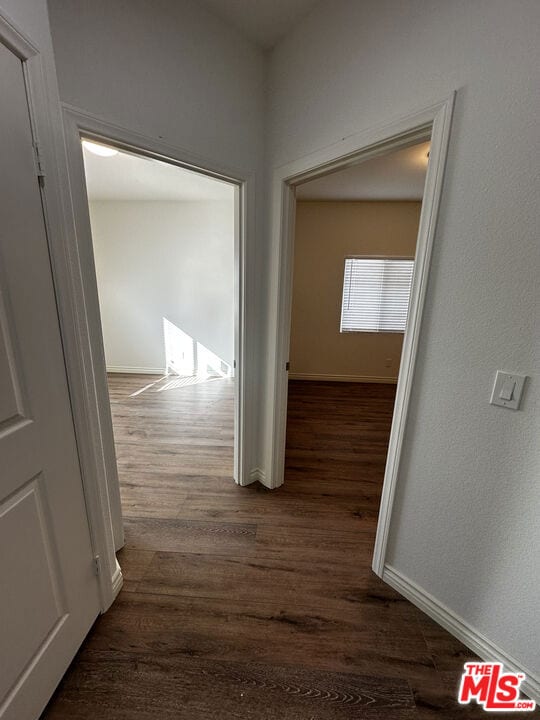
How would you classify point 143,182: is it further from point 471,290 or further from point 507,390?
point 507,390

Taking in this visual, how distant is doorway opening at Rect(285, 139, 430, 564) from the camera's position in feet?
10.8

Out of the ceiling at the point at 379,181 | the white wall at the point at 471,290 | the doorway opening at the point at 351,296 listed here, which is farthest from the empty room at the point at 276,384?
the doorway opening at the point at 351,296

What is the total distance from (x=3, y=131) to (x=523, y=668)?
95.2 inches

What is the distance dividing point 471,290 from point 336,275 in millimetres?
3542

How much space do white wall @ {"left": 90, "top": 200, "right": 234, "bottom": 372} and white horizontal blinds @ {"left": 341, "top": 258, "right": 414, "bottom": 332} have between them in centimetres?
189

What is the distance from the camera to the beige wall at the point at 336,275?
13.6ft

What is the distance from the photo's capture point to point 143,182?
348cm

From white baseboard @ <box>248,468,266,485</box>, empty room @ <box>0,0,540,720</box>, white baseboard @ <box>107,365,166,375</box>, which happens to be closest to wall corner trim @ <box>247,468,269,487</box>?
white baseboard @ <box>248,468,266,485</box>

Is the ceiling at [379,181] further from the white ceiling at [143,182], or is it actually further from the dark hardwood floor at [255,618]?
the dark hardwood floor at [255,618]

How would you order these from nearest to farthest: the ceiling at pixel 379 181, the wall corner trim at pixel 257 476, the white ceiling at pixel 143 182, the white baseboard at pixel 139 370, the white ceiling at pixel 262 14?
the white ceiling at pixel 262 14 < the wall corner trim at pixel 257 476 < the ceiling at pixel 379 181 < the white ceiling at pixel 143 182 < the white baseboard at pixel 139 370

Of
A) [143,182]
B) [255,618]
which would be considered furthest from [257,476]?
[143,182]

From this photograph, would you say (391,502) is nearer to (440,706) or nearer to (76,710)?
(440,706)

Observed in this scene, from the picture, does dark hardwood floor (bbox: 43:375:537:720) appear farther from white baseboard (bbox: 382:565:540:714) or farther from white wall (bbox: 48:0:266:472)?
white wall (bbox: 48:0:266:472)

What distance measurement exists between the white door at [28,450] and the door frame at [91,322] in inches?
2.2
